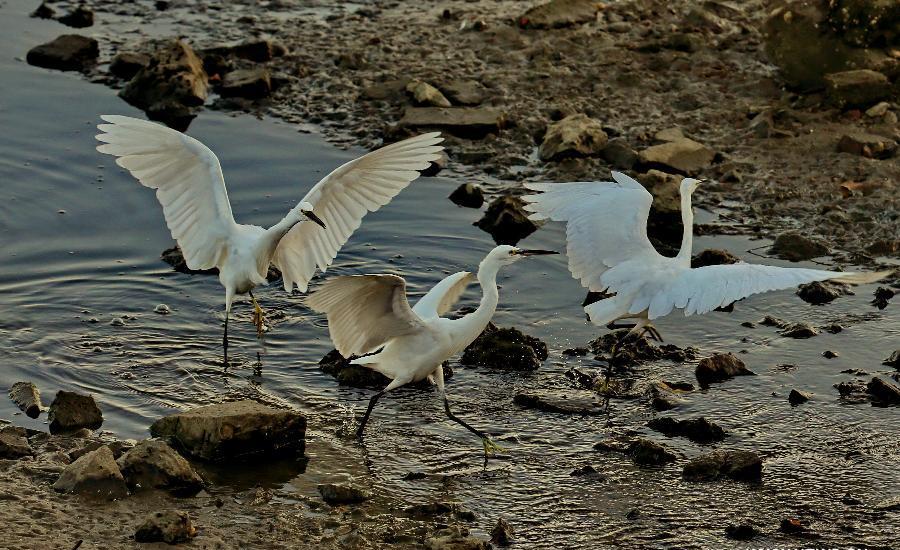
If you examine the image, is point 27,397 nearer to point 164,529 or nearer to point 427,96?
point 164,529

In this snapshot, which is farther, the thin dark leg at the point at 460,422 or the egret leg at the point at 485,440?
the thin dark leg at the point at 460,422

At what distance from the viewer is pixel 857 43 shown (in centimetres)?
1523

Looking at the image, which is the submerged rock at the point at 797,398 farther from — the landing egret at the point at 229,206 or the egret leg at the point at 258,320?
the egret leg at the point at 258,320

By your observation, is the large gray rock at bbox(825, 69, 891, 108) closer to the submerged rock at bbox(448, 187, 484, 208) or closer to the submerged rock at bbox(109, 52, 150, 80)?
the submerged rock at bbox(448, 187, 484, 208)

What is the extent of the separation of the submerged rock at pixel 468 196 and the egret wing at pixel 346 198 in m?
2.48

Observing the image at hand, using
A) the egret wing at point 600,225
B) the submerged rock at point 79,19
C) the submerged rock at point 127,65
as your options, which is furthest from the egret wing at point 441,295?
the submerged rock at point 79,19

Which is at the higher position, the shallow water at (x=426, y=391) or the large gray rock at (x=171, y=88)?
the large gray rock at (x=171, y=88)

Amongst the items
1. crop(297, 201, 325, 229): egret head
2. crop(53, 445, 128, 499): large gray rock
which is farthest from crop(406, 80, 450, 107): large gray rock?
crop(53, 445, 128, 499): large gray rock

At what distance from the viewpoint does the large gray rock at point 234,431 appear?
328 inches

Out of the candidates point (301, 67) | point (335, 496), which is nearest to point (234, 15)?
point (301, 67)

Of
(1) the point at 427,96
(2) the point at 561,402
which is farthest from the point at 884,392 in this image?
(1) the point at 427,96

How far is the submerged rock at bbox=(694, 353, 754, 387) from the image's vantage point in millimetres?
9945

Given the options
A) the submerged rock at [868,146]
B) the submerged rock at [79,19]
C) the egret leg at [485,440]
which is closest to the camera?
the egret leg at [485,440]

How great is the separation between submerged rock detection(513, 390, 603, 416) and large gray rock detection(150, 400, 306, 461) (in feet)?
5.60
